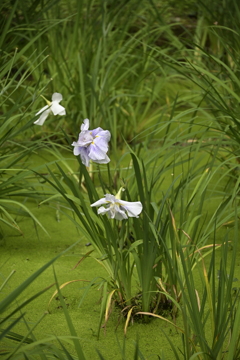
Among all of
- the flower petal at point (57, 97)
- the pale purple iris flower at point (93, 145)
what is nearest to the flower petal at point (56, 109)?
the flower petal at point (57, 97)

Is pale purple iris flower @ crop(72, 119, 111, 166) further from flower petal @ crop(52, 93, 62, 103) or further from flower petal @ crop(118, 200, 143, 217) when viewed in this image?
flower petal @ crop(52, 93, 62, 103)

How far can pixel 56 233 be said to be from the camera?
2072mm

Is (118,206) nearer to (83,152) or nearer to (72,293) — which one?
(83,152)

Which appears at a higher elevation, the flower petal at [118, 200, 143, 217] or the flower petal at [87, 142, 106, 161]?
the flower petal at [87, 142, 106, 161]

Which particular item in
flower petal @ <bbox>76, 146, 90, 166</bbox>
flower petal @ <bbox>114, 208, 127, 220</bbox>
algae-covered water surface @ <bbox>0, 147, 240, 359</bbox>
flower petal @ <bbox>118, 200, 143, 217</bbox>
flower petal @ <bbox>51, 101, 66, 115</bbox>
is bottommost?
algae-covered water surface @ <bbox>0, 147, 240, 359</bbox>

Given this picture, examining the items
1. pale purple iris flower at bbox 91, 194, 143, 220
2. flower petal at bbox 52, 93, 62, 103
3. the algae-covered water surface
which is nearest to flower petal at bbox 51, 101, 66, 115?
flower petal at bbox 52, 93, 62, 103

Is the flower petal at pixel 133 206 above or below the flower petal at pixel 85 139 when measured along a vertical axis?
below

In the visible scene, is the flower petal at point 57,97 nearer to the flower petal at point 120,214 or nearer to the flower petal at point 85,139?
the flower petal at point 85,139

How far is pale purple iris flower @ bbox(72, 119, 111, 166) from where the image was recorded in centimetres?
118

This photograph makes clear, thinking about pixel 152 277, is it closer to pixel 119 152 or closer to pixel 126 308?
pixel 126 308

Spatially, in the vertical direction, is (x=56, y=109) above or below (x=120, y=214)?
above

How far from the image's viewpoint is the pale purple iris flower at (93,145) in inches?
46.5

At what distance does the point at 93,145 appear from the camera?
1196 millimetres

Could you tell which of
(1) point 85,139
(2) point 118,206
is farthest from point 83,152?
(2) point 118,206
